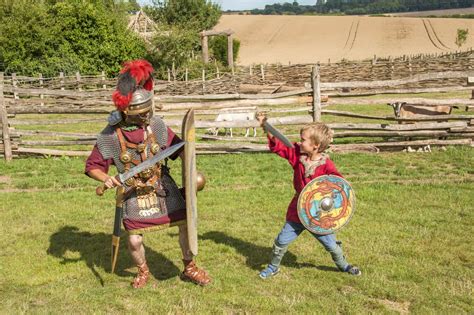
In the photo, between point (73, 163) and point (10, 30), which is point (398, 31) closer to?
point (10, 30)

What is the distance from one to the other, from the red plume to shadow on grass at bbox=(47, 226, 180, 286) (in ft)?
5.83

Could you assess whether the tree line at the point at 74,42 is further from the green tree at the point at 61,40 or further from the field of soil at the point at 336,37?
the field of soil at the point at 336,37

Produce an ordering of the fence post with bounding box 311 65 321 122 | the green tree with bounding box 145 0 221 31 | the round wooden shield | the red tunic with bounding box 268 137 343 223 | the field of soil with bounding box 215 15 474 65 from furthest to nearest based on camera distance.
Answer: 1. the field of soil with bounding box 215 15 474 65
2. the green tree with bounding box 145 0 221 31
3. the fence post with bounding box 311 65 321 122
4. the red tunic with bounding box 268 137 343 223
5. the round wooden shield

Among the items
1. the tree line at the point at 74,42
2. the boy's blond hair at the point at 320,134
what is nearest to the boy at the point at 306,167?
the boy's blond hair at the point at 320,134

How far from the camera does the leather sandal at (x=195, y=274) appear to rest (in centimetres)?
461

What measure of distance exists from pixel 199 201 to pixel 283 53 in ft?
155

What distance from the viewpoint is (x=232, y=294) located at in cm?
443

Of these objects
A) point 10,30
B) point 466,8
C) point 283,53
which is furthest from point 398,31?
point 466,8

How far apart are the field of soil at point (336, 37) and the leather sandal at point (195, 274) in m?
43.1

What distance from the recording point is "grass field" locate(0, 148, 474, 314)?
4288mm

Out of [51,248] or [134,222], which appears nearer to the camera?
[134,222]

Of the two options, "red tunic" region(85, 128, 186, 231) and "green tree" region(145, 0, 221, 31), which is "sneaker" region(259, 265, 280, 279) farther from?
"green tree" region(145, 0, 221, 31)

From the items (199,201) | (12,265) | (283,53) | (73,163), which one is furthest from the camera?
(283,53)

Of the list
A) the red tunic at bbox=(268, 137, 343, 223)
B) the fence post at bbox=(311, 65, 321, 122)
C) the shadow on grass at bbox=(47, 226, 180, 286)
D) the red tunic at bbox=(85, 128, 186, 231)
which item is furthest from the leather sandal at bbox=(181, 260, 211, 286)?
the fence post at bbox=(311, 65, 321, 122)
